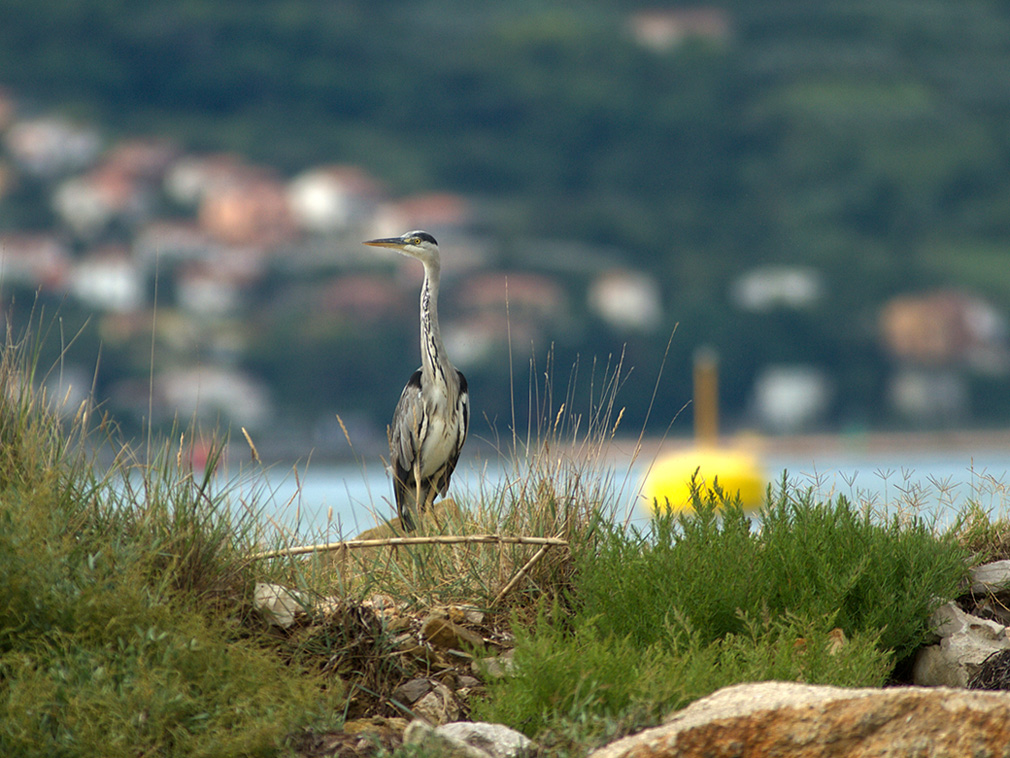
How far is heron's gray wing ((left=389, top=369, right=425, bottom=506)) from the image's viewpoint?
5.72 metres

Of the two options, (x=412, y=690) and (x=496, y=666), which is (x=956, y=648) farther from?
(x=412, y=690)

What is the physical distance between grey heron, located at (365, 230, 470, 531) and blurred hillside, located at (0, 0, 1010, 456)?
43.8 metres

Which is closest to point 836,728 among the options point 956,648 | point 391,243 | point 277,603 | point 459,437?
point 956,648

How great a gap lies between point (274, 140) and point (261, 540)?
66399 millimetres

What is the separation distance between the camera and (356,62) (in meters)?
71.2

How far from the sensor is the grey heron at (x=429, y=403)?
5.66m

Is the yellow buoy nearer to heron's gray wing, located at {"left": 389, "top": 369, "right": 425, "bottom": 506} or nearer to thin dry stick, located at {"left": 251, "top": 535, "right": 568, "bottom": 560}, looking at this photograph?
heron's gray wing, located at {"left": 389, "top": 369, "right": 425, "bottom": 506}

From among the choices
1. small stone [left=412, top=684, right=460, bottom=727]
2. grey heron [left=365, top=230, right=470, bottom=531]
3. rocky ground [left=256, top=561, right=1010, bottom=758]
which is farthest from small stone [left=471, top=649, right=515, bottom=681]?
grey heron [left=365, top=230, right=470, bottom=531]

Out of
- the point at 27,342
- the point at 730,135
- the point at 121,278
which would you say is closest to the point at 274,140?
the point at 121,278

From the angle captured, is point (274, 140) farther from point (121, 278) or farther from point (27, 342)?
point (27, 342)

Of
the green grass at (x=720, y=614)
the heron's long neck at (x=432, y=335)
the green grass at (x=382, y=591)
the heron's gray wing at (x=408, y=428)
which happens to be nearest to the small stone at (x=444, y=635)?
the green grass at (x=382, y=591)

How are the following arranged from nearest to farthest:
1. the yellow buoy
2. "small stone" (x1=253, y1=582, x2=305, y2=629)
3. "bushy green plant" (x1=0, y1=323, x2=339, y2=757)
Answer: "bushy green plant" (x1=0, y1=323, x2=339, y2=757) → "small stone" (x1=253, y1=582, x2=305, y2=629) → the yellow buoy

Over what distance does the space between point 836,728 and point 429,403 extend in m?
3.38

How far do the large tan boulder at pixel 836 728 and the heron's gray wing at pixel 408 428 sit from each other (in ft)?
10.4
